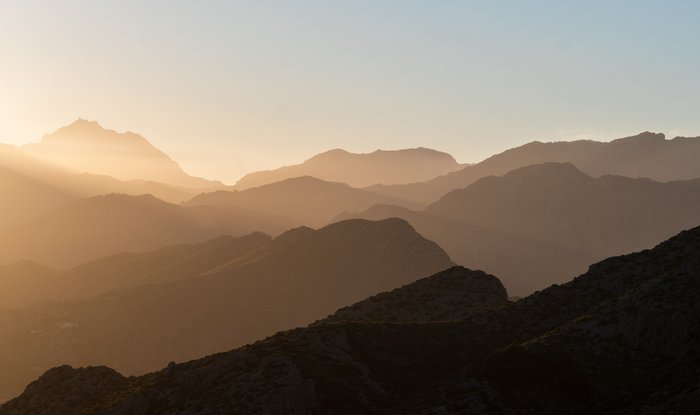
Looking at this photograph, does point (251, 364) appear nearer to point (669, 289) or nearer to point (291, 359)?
point (291, 359)

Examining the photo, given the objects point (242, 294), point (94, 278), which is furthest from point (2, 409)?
point (94, 278)

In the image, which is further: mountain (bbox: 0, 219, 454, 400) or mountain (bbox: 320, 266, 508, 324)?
mountain (bbox: 0, 219, 454, 400)

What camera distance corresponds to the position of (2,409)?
182 feet

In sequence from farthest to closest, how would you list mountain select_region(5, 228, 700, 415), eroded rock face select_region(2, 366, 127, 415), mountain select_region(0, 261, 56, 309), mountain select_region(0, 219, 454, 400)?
mountain select_region(0, 261, 56, 309) < mountain select_region(0, 219, 454, 400) < eroded rock face select_region(2, 366, 127, 415) < mountain select_region(5, 228, 700, 415)

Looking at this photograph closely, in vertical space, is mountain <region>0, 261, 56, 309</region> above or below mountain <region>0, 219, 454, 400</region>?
above

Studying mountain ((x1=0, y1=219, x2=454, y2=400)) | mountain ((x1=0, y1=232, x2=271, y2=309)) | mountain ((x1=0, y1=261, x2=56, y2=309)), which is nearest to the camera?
Result: mountain ((x1=0, y1=219, x2=454, y2=400))

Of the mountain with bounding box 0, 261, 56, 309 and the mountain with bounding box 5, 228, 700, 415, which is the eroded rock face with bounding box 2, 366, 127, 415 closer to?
the mountain with bounding box 5, 228, 700, 415

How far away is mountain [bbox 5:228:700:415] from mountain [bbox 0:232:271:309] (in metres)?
126

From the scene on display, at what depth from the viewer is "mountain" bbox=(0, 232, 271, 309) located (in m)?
180

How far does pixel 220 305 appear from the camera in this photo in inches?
5842

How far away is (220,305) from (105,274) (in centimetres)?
5936

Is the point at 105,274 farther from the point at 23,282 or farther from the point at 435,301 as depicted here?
the point at 435,301

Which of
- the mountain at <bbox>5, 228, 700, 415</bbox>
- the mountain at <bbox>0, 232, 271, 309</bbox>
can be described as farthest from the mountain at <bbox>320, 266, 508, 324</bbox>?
the mountain at <bbox>0, 232, 271, 309</bbox>

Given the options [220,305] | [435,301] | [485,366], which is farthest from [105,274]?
[485,366]
